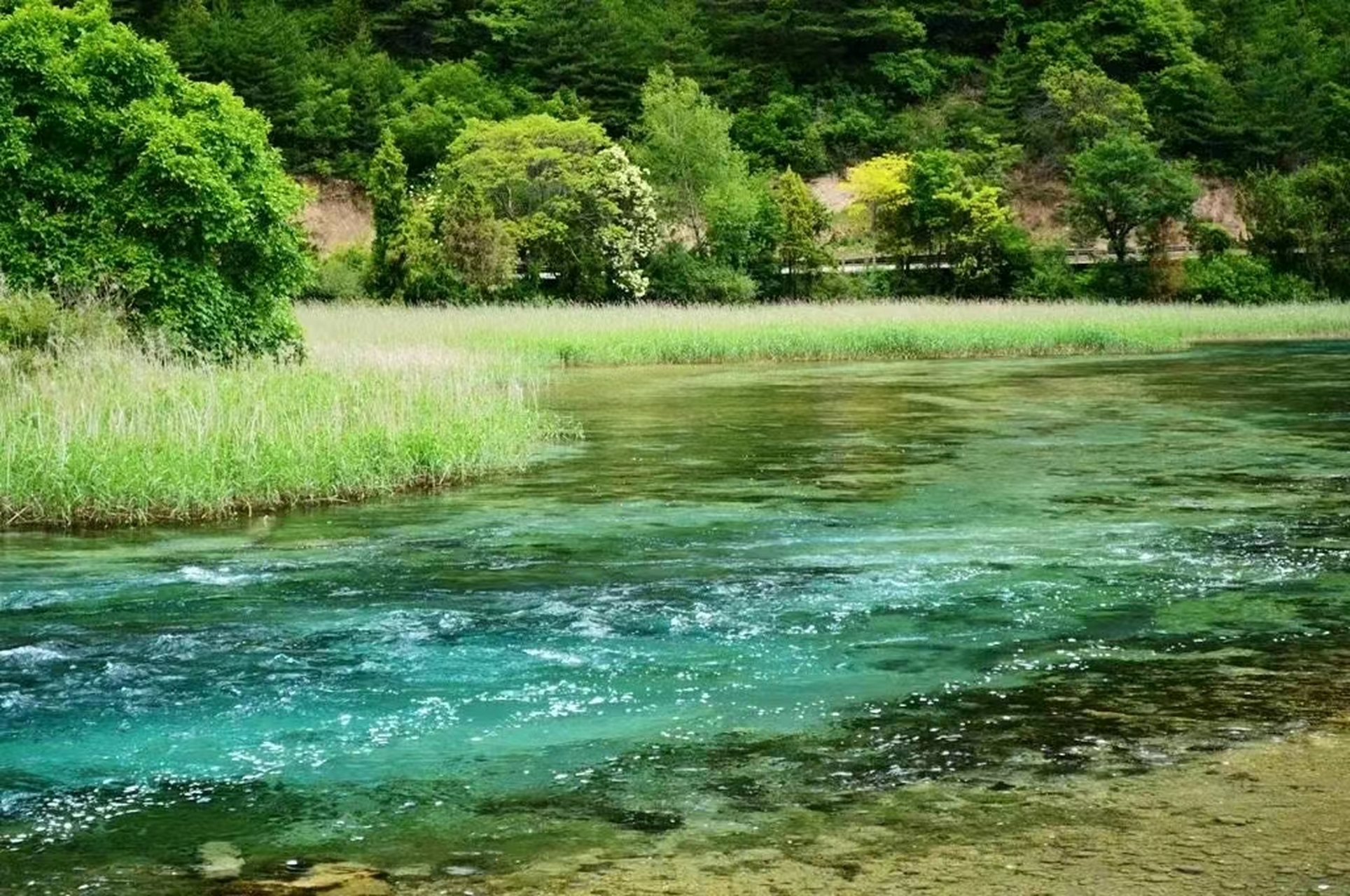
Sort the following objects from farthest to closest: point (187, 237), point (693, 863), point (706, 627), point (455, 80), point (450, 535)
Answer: point (455, 80), point (187, 237), point (450, 535), point (706, 627), point (693, 863)

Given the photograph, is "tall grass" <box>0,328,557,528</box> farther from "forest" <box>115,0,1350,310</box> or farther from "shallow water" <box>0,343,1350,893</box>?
"forest" <box>115,0,1350,310</box>

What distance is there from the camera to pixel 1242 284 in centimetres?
4678

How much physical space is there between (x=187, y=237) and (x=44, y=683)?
460 inches

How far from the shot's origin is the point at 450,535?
1137cm

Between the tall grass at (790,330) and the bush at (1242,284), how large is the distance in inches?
303

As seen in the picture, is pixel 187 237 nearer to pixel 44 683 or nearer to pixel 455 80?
pixel 44 683

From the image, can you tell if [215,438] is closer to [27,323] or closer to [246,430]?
[246,430]

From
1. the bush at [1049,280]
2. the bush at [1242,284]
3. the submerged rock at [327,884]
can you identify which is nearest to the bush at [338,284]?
the bush at [1049,280]

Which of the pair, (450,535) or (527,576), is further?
(450,535)

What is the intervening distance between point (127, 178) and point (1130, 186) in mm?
35638

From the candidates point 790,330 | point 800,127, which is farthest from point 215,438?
point 800,127

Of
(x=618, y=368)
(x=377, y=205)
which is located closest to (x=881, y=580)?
(x=618, y=368)

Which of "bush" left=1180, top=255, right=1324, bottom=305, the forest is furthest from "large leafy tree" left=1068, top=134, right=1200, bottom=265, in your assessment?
"bush" left=1180, top=255, right=1324, bottom=305

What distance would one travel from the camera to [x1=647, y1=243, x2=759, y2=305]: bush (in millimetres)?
44375
